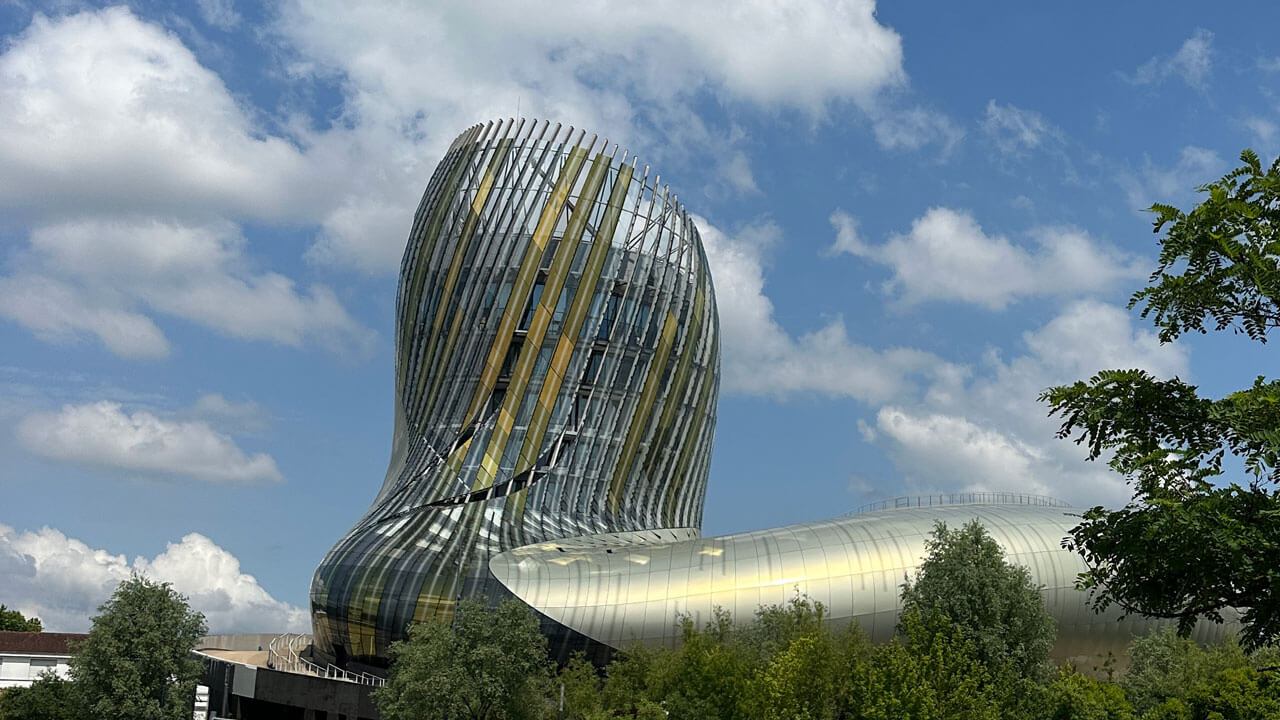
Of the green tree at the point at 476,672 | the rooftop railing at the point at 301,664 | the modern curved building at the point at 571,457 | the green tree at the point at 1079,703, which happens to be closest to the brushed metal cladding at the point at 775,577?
the modern curved building at the point at 571,457

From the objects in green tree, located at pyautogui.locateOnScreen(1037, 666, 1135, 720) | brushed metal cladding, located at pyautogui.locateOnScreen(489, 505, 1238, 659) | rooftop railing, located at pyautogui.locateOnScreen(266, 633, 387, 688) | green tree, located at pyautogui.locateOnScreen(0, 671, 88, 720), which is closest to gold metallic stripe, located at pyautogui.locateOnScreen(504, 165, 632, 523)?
brushed metal cladding, located at pyautogui.locateOnScreen(489, 505, 1238, 659)

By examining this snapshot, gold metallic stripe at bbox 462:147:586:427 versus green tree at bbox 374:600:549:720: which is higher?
gold metallic stripe at bbox 462:147:586:427

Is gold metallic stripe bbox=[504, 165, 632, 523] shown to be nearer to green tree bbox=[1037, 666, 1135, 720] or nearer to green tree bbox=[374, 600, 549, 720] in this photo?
green tree bbox=[374, 600, 549, 720]

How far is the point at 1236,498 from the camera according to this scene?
14312mm

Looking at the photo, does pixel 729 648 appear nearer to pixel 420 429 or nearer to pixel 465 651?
pixel 465 651

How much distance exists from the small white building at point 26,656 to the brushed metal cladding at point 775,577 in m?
47.7

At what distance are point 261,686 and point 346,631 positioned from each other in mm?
5643

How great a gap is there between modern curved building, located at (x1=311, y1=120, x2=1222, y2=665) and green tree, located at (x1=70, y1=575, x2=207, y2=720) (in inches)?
279

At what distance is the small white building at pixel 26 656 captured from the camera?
7806 cm

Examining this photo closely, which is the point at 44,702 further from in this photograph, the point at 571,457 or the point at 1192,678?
the point at 1192,678

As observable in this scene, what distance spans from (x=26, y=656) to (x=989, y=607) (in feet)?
229

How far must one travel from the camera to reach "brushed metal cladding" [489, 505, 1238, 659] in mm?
45000

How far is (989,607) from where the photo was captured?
35.1 m

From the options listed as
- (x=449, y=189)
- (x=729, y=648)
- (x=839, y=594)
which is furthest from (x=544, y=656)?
(x=449, y=189)
